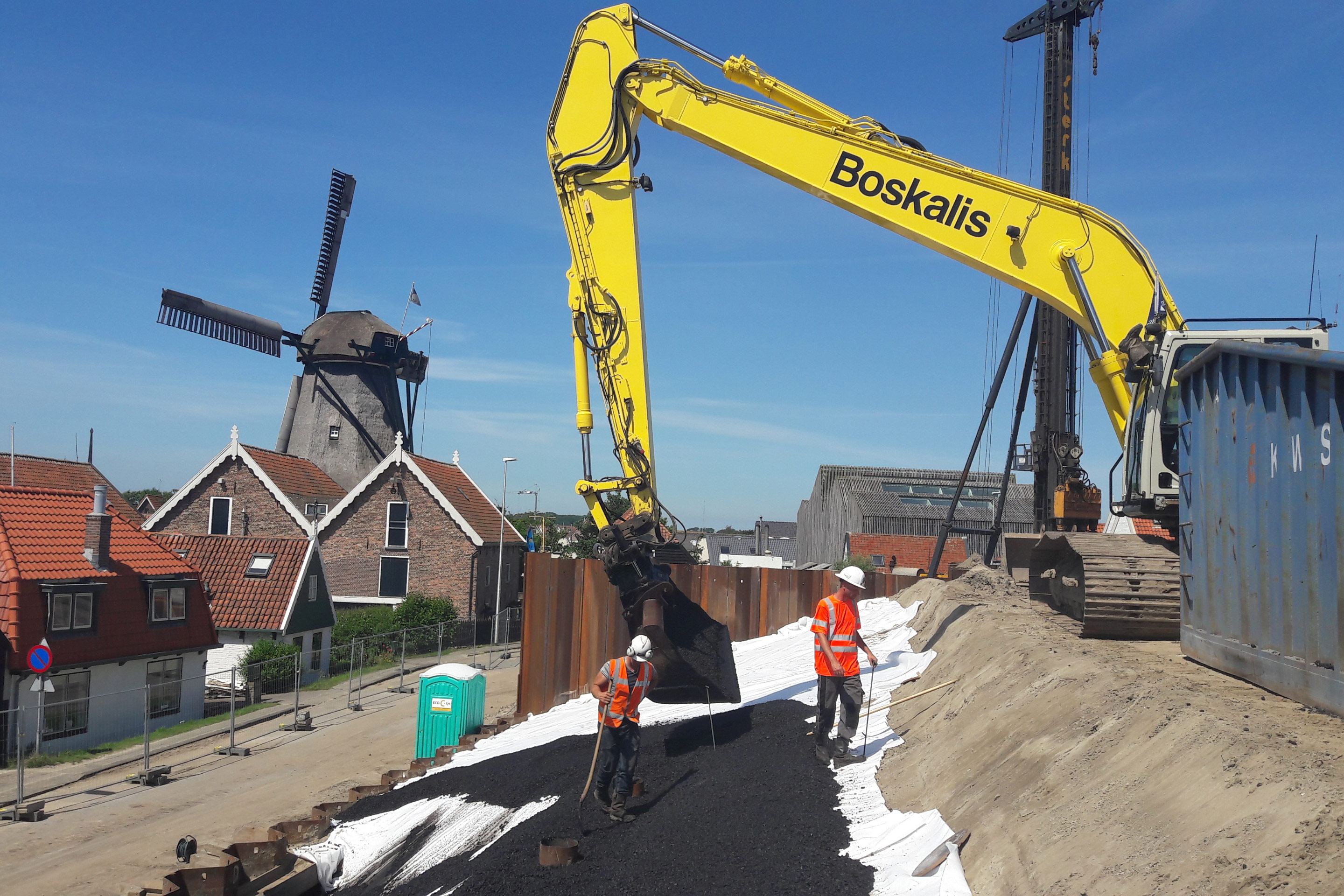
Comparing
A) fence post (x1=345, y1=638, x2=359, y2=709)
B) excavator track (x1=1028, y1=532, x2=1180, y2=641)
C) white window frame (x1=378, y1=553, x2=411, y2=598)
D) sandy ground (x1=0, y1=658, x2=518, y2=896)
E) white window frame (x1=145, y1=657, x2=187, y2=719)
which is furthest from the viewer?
white window frame (x1=378, y1=553, x2=411, y2=598)

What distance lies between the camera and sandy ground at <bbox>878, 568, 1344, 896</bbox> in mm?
4383

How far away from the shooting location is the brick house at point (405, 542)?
3803cm

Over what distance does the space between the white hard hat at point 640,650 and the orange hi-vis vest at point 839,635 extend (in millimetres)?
1484

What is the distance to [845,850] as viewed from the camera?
6.83m

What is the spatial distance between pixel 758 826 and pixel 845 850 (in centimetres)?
79

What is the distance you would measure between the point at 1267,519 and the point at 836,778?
3824 millimetres

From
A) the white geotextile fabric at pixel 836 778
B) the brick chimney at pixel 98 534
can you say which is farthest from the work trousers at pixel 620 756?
the brick chimney at pixel 98 534

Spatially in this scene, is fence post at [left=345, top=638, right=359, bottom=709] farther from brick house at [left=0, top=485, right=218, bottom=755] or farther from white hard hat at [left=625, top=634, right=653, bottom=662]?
white hard hat at [left=625, top=634, right=653, bottom=662]

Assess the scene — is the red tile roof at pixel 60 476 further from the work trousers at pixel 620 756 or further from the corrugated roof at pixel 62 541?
the work trousers at pixel 620 756

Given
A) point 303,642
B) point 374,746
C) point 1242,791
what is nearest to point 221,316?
point 303,642

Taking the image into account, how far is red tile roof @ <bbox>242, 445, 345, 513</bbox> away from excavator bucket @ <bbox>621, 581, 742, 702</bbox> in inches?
1234

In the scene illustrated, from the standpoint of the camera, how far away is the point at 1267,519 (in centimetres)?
676

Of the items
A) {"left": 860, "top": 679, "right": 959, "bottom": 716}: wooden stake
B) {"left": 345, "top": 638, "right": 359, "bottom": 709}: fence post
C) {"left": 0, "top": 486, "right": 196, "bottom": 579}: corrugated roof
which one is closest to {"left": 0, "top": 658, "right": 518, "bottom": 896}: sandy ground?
{"left": 345, "top": 638, "right": 359, "bottom": 709}: fence post

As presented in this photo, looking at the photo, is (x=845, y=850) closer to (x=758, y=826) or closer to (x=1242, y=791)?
(x=758, y=826)
